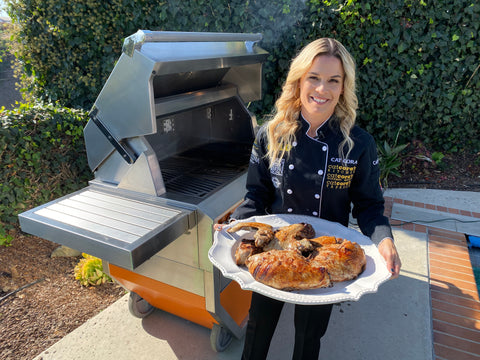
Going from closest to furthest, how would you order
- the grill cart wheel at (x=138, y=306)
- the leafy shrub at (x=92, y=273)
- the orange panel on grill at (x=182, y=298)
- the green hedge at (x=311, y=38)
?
1. the orange panel on grill at (x=182, y=298)
2. the grill cart wheel at (x=138, y=306)
3. the leafy shrub at (x=92, y=273)
4. the green hedge at (x=311, y=38)

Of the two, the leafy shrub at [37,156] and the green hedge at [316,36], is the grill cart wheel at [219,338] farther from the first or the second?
the green hedge at [316,36]

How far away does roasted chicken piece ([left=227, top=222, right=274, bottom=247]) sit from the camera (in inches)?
57.6

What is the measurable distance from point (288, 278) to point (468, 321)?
1902 mm

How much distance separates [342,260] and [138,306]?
5.43ft

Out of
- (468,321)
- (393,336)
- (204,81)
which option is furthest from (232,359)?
(204,81)

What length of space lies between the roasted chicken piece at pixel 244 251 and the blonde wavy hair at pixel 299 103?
508mm

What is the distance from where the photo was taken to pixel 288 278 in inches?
50.0

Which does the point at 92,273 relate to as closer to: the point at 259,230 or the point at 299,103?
the point at 259,230

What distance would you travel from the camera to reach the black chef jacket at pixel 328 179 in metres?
1.67

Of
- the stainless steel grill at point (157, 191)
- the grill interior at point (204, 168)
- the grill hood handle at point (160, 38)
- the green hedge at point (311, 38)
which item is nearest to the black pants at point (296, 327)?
the stainless steel grill at point (157, 191)

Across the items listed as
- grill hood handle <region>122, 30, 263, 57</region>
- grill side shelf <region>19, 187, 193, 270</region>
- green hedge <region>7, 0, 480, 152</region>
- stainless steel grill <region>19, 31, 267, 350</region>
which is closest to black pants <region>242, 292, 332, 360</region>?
stainless steel grill <region>19, 31, 267, 350</region>

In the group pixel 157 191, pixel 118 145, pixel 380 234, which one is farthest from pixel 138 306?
pixel 380 234

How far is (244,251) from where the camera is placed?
1.41 m

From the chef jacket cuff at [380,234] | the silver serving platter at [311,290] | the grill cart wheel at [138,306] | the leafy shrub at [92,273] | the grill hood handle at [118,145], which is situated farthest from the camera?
the leafy shrub at [92,273]
